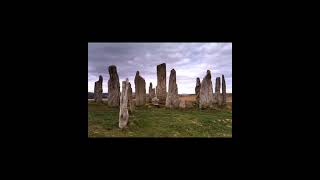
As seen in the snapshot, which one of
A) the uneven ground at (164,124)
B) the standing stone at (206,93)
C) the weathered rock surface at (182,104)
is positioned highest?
the standing stone at (206,93)

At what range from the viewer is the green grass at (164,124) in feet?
19.3

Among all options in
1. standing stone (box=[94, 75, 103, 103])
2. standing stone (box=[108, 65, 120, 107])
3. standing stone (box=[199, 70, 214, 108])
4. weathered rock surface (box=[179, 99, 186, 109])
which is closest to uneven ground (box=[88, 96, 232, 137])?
standing stone (box=[108, 65, 120, 107])

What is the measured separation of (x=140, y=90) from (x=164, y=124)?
292 centimetres

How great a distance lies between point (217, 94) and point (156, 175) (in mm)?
7776

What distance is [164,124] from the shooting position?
6773 mm

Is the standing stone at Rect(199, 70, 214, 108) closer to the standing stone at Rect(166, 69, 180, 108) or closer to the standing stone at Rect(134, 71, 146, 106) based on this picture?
the standing stone at Rect(166, 69, 180, 108)

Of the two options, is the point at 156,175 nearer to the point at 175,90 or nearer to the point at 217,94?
the point at 175,90

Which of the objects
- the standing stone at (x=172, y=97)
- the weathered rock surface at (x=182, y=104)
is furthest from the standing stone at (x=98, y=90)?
the weathered rock surface at (x=182, y=104)

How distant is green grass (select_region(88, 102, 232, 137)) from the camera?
5.89 m

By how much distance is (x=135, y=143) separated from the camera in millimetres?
3201

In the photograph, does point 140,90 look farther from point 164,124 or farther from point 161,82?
point 164,124

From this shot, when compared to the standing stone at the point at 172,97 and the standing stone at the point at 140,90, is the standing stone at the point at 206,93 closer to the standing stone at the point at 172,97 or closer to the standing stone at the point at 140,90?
the standing stone at the point at 172,97

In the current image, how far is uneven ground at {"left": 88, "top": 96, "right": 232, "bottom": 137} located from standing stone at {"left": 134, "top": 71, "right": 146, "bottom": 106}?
99 cm

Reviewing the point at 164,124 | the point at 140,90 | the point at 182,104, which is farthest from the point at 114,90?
the point at 164,124
